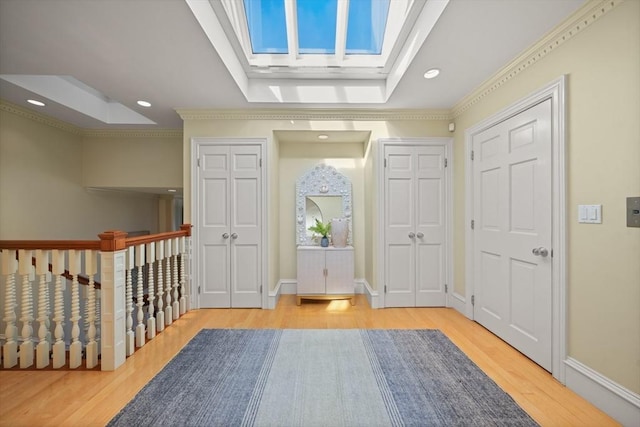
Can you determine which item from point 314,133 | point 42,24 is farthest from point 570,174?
point 42,24

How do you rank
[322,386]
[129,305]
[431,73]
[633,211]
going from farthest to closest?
[431,73] < [129,305] < [322,386] < [633,211]

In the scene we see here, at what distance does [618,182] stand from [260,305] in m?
3.24

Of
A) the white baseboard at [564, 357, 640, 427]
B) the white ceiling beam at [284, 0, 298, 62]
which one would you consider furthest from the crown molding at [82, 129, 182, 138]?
the white baseboard at [564, 357, 640, 427]

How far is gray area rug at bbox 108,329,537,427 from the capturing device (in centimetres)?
158

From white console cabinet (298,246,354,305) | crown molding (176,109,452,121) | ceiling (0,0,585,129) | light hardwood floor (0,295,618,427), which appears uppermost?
ceiling (0,0,585,129)

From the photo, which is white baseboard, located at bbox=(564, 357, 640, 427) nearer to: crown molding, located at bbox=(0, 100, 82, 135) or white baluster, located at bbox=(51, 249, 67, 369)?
white baluster, located at bbox=(51, 249, 67, 369)

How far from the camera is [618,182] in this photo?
1.55m

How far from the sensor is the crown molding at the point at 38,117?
3.25 meters

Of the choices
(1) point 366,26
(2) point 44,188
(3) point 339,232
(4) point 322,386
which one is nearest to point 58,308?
(4) point 322,386

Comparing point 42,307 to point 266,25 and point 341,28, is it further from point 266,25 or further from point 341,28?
point 341,28

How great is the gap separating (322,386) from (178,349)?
4.31 feet

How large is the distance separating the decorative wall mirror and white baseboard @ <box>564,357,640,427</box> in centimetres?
251

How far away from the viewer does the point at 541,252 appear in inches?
80.6

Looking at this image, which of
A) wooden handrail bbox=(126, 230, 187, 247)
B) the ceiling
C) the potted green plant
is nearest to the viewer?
the ceiling
